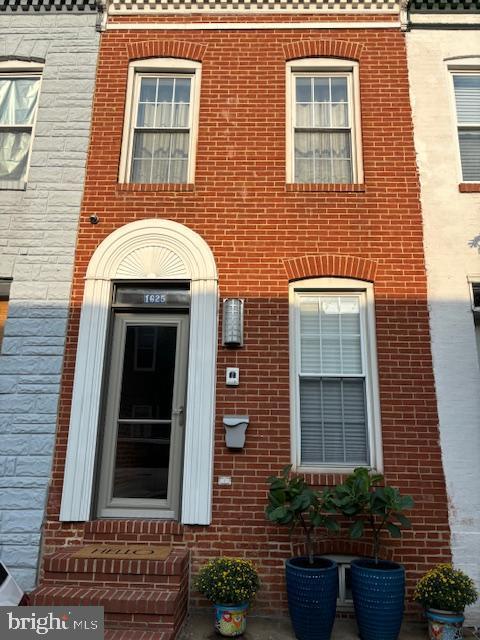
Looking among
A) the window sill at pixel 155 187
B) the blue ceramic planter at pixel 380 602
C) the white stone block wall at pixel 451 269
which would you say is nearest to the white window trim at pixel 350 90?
the white stone block wall at pixel 451 269

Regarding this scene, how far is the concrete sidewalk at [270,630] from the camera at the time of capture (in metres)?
4.44

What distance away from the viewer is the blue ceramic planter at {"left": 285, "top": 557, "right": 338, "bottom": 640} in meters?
4.35

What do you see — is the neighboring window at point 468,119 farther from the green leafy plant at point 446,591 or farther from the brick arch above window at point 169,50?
the green leafy plant at point 446,591

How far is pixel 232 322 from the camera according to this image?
5.60m

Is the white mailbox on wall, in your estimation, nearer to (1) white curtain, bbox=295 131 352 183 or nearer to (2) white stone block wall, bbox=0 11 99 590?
(2) white stone block wall, bbox=0 11 99 590

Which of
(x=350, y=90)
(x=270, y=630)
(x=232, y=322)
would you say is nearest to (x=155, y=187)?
(x=232, y=322)

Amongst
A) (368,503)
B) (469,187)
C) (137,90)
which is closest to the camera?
(368,503)

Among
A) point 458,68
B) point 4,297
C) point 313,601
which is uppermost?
point 458,68

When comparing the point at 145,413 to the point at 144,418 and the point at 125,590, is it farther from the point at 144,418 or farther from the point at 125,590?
the point at 125,590

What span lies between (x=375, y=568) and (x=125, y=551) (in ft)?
7.86

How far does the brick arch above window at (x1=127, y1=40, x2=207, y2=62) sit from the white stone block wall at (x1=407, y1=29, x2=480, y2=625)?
2.87 metres

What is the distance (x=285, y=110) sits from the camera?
6500 mm

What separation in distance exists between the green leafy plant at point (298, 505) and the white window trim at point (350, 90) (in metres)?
3.73

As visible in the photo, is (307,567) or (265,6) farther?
(265,6)
